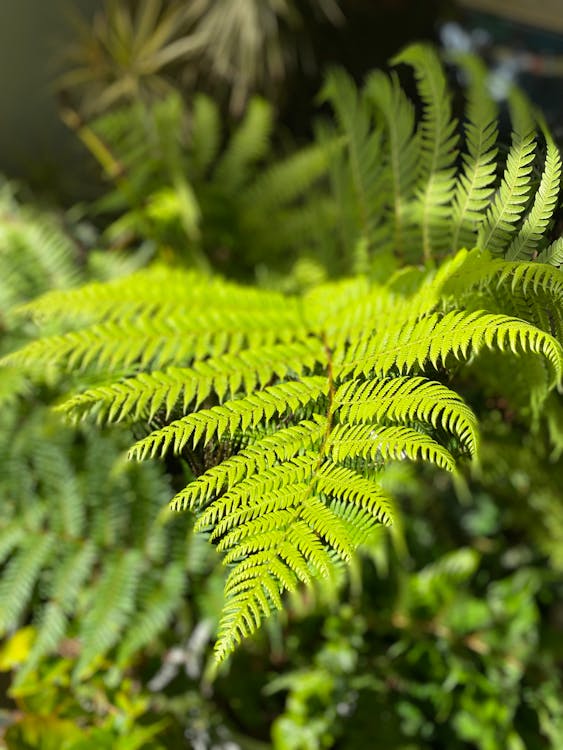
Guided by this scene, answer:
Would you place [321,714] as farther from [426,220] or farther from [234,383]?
[426,220]

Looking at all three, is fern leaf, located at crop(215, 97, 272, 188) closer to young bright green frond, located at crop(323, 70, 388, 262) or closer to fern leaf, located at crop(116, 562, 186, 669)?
young bright green frond, located at crop(323, 70, 388, 262)

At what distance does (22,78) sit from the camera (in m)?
1.74

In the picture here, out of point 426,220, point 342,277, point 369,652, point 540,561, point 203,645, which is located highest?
point 426,220

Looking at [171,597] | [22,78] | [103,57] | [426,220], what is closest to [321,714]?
[171,597]

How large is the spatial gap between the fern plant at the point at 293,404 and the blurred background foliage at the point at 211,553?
4.6 inches

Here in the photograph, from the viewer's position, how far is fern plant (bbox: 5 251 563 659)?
1.83ft

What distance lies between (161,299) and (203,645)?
637mm

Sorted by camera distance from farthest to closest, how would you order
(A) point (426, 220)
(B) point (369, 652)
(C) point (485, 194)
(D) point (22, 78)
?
(D) point (22, 78) < (B) point (369, 652) < (A) point (426, 220) < (C) point (485, 194)

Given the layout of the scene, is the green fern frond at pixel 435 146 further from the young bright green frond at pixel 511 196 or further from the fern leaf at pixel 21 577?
the fern leaf at pixel 21 577

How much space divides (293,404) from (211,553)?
0.51 meters

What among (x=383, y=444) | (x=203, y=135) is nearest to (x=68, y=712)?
(x=383, y=444)

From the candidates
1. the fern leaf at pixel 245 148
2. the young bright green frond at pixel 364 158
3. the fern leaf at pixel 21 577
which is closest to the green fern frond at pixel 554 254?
the young bright green frond at pixel 364 158

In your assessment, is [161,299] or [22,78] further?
[22,78]

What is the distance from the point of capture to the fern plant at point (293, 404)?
558 mm
